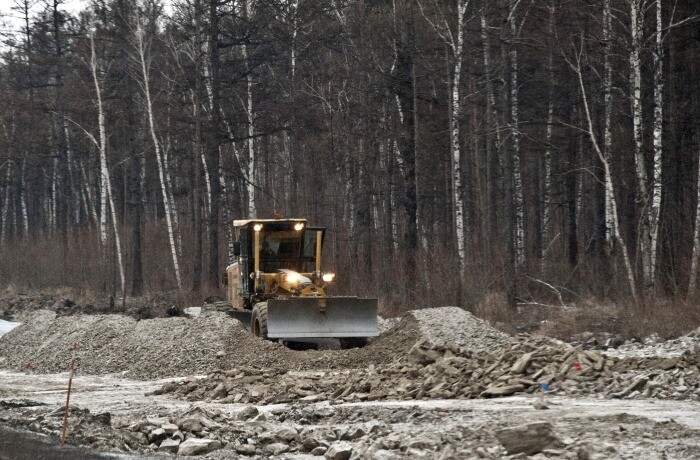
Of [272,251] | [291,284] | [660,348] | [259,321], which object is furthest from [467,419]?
[272,251]

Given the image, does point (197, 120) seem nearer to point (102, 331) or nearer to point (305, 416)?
point (102, 331)

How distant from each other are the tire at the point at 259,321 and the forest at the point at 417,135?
22.2 feet

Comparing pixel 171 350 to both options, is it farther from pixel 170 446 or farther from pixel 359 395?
pixel 170 446

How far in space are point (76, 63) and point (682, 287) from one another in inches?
1367

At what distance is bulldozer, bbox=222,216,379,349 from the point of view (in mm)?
20594

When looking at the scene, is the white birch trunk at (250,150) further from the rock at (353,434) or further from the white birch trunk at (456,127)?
the rock at (353,434)

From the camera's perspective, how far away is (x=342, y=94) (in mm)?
39531

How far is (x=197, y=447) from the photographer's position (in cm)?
1166

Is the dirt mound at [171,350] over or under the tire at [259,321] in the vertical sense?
under

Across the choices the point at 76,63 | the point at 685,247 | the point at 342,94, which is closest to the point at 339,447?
the point at 685,247

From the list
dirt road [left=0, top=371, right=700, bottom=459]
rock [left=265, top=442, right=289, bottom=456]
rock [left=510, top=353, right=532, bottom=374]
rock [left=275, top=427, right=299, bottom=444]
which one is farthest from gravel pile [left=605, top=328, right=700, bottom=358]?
rock [left=265, top=442, right=289, bottom=456]

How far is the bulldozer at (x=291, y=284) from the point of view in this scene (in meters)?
20.6

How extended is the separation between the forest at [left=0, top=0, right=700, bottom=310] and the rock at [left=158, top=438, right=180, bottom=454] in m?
12.4

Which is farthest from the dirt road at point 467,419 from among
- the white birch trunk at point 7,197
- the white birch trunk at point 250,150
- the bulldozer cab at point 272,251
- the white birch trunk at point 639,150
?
the white birch trunk at point 7,197
